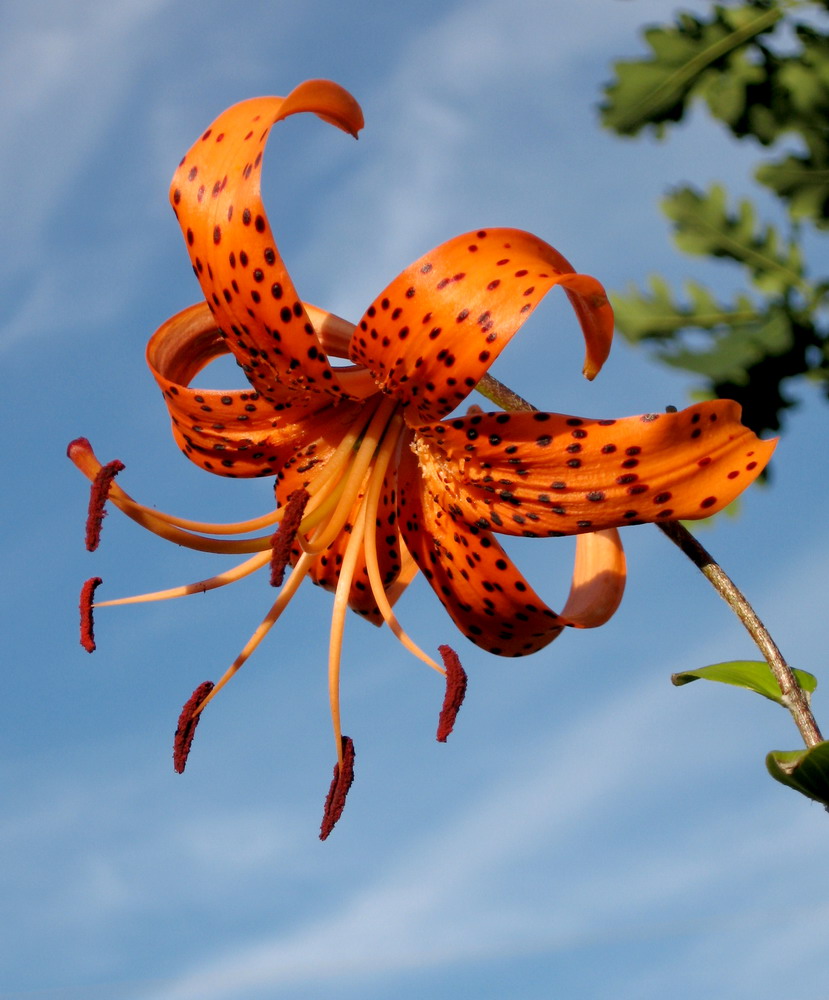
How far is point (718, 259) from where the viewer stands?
9.02ft

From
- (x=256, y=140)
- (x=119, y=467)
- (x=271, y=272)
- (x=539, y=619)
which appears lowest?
(x=539, y=619)

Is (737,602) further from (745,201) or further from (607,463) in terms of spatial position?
(745,201)

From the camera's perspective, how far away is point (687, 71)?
9.80 feet

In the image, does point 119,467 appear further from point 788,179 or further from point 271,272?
point 788,179

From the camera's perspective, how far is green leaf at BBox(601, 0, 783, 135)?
9.66 ft

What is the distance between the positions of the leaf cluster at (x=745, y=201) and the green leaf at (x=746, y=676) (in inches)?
31.3

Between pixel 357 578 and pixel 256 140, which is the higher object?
pixel 256 140

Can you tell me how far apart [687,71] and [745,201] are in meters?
0.47

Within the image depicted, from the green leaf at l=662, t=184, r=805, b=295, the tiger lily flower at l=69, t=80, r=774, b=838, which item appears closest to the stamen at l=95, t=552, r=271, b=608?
the tiger lily flower at l=69, t=80, r=774, b=838

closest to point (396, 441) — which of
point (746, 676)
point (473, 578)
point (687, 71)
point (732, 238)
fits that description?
point (473, 578)

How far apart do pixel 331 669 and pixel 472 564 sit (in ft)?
0.86

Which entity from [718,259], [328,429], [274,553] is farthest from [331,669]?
[718,259]

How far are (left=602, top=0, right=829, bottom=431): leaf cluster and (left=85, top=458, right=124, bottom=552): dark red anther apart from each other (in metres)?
1.17

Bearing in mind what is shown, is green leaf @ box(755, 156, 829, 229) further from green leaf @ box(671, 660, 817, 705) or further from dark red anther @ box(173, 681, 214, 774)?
dark red anther @ box(173, 681, 214, 774)
